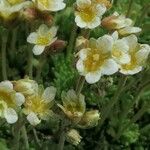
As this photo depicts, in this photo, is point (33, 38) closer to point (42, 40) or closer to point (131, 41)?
point (42, 40)

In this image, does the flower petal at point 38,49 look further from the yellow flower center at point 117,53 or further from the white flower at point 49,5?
the yellow flower center at point 117,53

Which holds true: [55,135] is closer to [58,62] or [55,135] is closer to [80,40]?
[58,62]

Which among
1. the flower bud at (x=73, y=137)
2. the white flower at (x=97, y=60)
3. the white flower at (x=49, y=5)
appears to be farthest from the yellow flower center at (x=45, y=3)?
the flower bud at (x=73, y=137)

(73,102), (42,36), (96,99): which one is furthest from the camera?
(96,99)

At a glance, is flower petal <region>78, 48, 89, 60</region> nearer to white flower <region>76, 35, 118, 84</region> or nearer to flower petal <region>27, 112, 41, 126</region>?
white flower <region>76, 35, 118, 84</region>

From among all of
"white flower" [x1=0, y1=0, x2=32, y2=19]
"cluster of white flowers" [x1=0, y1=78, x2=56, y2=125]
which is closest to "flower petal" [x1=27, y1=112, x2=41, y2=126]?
"cluster of white flowers" [x1=0, y1=78, x2=56, y2=125]

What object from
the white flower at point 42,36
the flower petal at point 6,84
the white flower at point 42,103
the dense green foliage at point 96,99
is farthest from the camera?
the dense green foliage at point 96,99

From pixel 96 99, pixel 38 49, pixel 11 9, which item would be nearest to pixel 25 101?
pixel 38 49
